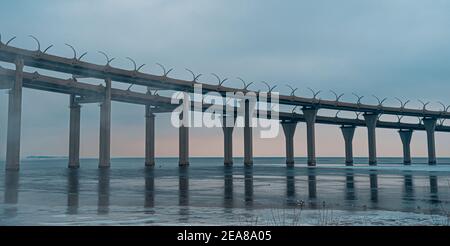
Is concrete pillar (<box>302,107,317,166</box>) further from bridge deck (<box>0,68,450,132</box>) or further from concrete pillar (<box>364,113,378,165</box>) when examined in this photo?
concrete pillar (<box>364,113,378,165</box>)

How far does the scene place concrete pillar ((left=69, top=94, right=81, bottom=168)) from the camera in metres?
89.2

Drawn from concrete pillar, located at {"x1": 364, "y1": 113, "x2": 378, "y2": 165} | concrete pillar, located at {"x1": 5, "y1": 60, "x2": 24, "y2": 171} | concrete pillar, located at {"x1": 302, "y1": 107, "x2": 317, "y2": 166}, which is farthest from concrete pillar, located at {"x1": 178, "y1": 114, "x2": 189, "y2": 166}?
concrete pillar, located at {"x1": 364, "y1": 113, "x2": 378, "y2": 165}

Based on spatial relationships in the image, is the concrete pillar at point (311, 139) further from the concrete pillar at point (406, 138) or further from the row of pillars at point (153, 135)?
the concrete pillar at point (406, 138)

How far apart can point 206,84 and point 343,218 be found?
85561mm

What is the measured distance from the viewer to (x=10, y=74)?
223ft

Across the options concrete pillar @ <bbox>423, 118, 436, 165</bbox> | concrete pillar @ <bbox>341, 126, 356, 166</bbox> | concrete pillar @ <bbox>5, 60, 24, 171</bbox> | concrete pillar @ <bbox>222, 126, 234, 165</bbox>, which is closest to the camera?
concrete pillar @ <bbox>5, 60, 24, 171</bbox>

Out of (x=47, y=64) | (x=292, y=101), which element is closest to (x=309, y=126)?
(x=292, y=101)

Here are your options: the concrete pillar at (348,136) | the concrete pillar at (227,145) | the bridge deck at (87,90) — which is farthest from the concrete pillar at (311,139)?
the concrete pillar at (348,136)

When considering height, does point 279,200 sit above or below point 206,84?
below

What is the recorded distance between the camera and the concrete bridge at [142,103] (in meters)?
67.1

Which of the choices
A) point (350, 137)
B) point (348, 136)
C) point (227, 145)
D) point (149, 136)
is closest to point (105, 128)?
point (149, 136)

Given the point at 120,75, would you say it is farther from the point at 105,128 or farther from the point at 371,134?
the point at 371,134
